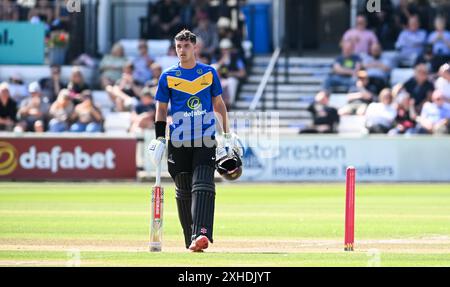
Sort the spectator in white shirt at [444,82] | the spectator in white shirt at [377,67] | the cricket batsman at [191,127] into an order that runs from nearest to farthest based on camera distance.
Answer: the cricket batsman at [191,127] → the spectator in white shirt at [444,82] → the spectator in white shirt at [377,67]

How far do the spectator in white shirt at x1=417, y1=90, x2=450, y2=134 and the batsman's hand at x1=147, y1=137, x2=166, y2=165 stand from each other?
16.0 metres

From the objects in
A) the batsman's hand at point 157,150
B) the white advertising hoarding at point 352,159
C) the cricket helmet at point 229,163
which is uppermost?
the batsman's hand at point 157,150

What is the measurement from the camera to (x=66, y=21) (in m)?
33.7

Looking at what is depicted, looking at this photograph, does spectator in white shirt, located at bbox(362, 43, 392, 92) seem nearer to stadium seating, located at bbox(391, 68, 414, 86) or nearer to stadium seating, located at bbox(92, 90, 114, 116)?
stadium seating, located at bbox(391, 68, 414, 86)

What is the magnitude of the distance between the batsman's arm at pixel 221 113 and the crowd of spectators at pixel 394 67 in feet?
50.3

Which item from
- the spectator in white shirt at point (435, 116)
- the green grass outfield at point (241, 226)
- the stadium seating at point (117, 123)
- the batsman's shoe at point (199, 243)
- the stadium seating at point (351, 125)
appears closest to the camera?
the green grass outfield at point (241, 226)

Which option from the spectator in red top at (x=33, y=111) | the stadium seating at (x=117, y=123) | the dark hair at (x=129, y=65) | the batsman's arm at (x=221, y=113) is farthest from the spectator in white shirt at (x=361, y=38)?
the batsman's arm at (x=221, y=113)

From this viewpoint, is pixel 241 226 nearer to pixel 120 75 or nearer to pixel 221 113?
pixel 221 113

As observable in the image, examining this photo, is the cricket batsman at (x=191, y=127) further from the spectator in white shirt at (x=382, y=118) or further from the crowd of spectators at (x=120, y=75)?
the spectator in white shirt at (x=382, y=118)

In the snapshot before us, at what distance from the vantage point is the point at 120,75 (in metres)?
31.9

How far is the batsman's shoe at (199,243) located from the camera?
12773mm
